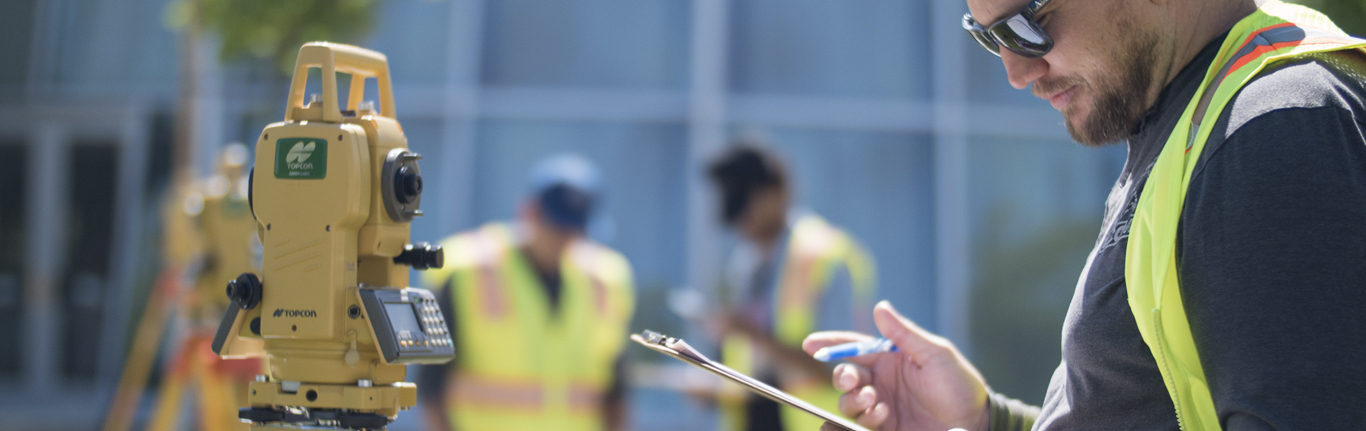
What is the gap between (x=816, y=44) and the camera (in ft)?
25.6

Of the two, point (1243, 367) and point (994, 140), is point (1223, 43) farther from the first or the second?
point (994, 140)

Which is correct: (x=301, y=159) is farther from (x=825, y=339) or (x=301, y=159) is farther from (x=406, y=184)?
(x=825, y=339)

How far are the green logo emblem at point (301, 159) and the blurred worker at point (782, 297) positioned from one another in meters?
2.43

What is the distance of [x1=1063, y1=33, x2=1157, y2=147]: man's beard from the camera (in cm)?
136

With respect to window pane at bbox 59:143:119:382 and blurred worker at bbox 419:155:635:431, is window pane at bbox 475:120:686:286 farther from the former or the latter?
window pane at bbox 59:143:119:382

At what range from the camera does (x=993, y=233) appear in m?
7.72

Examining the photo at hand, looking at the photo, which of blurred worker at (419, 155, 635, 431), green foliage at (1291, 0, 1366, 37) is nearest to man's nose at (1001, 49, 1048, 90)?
green foliage at (1291, 0, 1366, 37)

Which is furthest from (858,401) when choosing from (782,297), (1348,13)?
(782,297)

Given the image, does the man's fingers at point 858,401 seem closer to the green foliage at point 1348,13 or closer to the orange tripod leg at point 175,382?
the green foliage at point 1348,13

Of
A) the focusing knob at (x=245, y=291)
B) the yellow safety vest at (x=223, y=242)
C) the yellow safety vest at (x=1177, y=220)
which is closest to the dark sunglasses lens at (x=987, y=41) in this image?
the yellow safety vest at (x=1177, y=220)

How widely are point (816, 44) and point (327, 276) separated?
21.3 ft

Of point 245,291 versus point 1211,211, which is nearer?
point 1211,211

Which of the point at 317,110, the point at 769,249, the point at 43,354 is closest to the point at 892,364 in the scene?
the point at 317,110

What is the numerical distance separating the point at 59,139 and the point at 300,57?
8.41m
